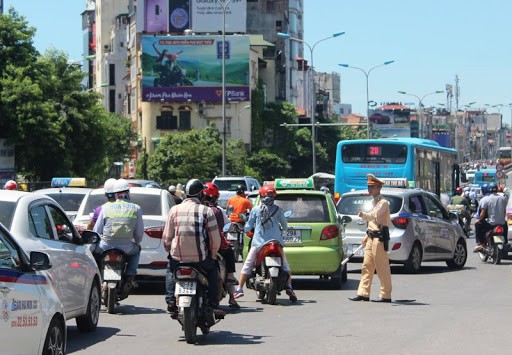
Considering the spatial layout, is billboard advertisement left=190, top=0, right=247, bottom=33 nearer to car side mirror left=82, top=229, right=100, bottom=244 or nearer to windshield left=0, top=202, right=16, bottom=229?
car side mirror left=82, top=229, right=100, bottom=244

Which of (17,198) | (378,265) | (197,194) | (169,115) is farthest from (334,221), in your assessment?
(169,115)

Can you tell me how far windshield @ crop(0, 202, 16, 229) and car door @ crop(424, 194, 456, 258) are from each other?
1375 centimetres

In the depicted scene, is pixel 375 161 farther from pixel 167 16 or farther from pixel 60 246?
pixel 167 16

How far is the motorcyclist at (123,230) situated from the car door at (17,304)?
20.1 feet

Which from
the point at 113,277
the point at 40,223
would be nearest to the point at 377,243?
the point at 113,277

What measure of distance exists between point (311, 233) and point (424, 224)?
5.44 m

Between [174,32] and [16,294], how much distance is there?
102 m

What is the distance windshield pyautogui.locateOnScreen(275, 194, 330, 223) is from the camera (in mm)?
19750

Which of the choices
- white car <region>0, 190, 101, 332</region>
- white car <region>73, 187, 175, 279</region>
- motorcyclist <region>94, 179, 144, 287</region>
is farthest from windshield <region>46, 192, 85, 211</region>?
white car <region>0, 190, 101, 332</region>

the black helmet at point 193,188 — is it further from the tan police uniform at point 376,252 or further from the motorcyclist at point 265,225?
the tan police uniform at point 376,252

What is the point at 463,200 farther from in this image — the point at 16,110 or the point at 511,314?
the point at 511,314

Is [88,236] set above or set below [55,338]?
above

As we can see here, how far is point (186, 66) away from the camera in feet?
342

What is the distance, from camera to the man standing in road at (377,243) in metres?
17.4
